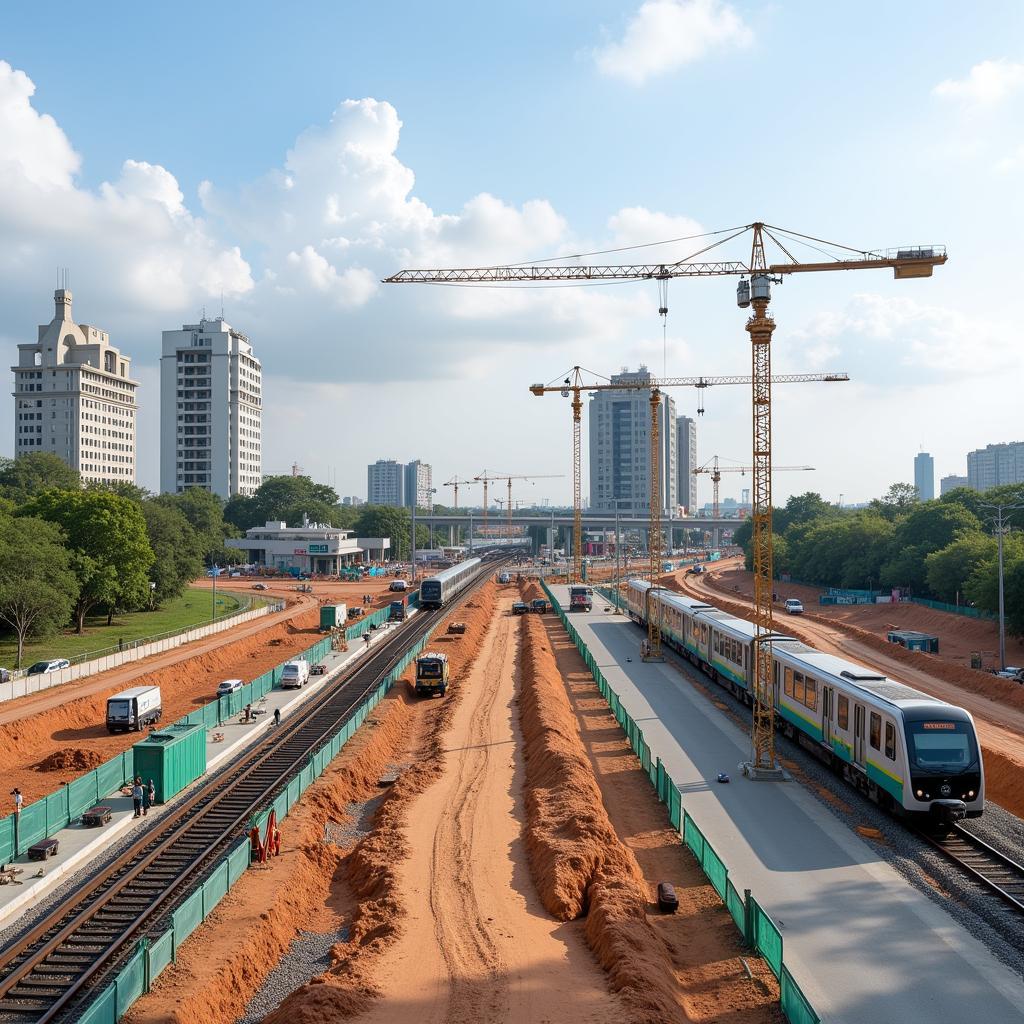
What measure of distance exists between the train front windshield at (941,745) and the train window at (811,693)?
724cm

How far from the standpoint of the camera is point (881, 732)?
27234 millimetres

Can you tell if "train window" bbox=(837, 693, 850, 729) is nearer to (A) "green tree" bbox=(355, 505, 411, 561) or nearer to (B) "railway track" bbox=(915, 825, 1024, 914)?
(B) "railway track" bbox=(915, 825, 1024, 914)

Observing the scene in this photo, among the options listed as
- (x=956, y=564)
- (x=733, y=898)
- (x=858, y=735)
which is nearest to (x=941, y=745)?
(x=858, y=735)

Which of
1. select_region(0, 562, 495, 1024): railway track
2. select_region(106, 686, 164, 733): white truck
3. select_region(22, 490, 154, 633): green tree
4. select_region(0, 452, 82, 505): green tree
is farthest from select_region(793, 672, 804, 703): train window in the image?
select_region(0, 452, 82, 505): green tree

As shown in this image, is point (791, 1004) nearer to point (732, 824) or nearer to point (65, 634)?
point (732, 824)

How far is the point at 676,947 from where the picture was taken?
64.5 feet

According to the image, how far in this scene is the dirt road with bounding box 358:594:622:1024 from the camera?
1670cm

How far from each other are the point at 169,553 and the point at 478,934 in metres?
74.8

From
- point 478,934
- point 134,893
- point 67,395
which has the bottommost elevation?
point 134,893

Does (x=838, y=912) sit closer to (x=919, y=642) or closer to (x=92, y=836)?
(x=92, y=836)

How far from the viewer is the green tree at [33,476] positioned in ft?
388

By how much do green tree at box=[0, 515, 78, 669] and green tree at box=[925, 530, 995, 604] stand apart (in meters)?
71.8

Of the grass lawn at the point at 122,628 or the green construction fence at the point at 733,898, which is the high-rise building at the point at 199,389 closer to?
the grass lawn at the point at 122,628

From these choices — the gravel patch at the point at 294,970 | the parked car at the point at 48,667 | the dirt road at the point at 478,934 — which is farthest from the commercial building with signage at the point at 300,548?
the gravel patch at the point at 294,970
